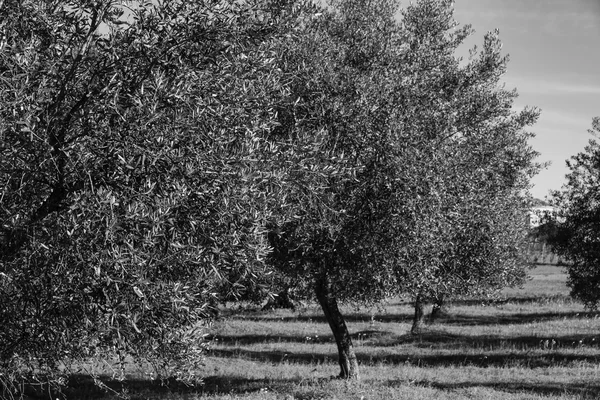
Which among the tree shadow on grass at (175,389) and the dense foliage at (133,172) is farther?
the tree shadow on grass at (175,389)

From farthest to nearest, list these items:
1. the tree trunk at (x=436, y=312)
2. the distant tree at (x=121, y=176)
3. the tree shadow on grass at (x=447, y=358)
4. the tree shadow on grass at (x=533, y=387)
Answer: the tree trunk at (x=436, y=312) < the tree shadow on grass at (x=447, y=358) < the tree shadow on grass at (x=533, y=387) < the distant tree at (x=121, y=176)

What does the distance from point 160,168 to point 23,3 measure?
9.88 ft

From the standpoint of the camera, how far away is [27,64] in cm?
855

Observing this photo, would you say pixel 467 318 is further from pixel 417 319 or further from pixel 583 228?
pixel 583 228

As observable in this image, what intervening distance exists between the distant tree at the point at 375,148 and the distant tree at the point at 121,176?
12.7ft

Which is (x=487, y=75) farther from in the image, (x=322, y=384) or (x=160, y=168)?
(x=160, y=168)

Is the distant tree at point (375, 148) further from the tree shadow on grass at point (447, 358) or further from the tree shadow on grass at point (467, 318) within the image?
the tree shadow on grass at point (467, 318)

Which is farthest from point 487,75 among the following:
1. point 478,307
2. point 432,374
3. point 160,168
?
point 478,307

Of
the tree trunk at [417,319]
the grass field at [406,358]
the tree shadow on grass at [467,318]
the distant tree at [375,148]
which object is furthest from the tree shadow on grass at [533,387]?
the tree shadow on grass at [467,318]

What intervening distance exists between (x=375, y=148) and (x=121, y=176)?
8.26 m

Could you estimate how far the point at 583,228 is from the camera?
30.9m

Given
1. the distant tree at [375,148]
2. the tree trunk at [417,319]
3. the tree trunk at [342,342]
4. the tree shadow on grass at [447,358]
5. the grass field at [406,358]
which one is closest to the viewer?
the distant tree at [375,148]

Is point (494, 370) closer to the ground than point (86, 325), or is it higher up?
closer to the ground

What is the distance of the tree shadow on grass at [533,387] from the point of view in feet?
72.8
